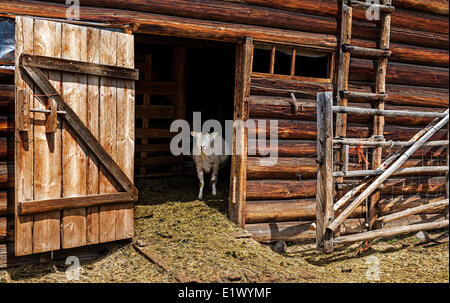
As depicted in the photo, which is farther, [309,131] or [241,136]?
[309,131]

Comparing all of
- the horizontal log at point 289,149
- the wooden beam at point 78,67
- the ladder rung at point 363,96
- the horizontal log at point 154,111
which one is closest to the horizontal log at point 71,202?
the wooden beam at point 78,67

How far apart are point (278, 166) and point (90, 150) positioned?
318cm

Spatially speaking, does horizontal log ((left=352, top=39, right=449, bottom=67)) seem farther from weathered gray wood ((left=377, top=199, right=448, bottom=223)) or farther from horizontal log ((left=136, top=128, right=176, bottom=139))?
horizontal log ((left=136, top=128, right=176, bottom=139))

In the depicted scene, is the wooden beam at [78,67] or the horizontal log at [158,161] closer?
the wooden beam at [78,67]

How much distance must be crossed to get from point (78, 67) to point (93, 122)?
75 cm

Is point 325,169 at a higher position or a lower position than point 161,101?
lower

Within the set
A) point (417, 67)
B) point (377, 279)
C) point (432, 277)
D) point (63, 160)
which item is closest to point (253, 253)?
point (377, 279)

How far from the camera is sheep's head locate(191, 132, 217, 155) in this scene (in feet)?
30.3

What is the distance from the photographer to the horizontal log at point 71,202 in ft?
17.8

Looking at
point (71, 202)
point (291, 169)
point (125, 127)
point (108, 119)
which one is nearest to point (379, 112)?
point (291, 169)

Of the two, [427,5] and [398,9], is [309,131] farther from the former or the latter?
[427,5]

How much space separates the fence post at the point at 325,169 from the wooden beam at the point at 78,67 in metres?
2.76

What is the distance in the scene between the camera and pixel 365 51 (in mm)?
7762

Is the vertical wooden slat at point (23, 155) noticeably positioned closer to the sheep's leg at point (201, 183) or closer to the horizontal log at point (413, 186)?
the sheep's leg at point (201, 183)
